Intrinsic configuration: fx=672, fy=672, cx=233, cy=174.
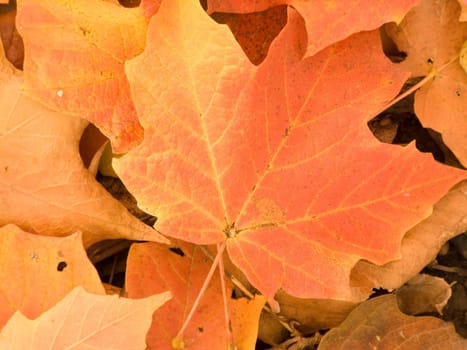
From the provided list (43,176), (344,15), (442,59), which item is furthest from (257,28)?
(43,176)

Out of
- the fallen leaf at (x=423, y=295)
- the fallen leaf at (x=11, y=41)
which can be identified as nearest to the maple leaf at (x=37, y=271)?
the fallen leaf at (x=11, y=41)

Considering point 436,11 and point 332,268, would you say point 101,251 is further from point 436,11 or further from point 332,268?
point 436,11

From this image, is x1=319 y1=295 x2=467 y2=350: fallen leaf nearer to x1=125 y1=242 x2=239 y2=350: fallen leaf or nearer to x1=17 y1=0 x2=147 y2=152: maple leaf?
x1=125 y1=242 x2=239 y2=350: fallen leaf

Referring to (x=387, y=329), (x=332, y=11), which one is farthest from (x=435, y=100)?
(x=387, y=329)

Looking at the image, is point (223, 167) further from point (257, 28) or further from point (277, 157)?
point (257, 28)

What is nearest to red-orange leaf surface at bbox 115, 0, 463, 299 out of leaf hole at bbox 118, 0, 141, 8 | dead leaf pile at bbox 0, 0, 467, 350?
dead leaf pile at bbox 0, 0, 467, 350
